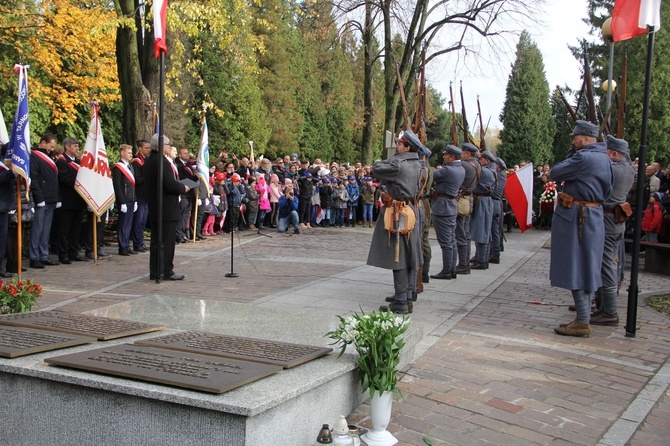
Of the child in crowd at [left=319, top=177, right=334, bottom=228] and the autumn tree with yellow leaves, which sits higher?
the autumn tree with yellow leaves

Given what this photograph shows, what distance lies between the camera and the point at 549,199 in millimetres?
22297

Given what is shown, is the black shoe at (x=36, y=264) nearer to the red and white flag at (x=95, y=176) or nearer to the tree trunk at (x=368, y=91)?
the red and white flag at (x=95, y=176)

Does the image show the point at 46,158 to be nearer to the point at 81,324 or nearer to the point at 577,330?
the point at 81,324

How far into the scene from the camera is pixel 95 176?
37.0 ft

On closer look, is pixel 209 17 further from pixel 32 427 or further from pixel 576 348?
pixel 32 427

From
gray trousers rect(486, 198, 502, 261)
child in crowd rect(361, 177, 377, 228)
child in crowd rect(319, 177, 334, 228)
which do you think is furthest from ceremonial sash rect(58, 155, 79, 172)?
child in crowd rect(361, 177, 377, 228)

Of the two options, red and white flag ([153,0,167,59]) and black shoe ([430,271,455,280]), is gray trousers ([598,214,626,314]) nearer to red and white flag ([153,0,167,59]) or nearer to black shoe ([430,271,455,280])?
black shoe ([430,271,455,280])

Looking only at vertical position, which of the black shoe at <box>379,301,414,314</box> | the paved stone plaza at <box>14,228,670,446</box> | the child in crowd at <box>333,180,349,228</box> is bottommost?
the paved stone plaza at <box>14,228,670,446</box>

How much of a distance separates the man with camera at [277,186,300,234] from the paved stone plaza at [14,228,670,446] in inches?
174

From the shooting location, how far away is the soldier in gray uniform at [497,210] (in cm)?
1284

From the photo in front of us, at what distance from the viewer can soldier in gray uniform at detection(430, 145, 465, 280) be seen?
10.6 meters

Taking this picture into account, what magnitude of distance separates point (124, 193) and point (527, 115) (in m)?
41.2

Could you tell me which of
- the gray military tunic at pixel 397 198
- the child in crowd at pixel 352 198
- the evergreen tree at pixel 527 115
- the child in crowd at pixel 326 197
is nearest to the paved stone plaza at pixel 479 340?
the gray military tunic at pixel 397 198

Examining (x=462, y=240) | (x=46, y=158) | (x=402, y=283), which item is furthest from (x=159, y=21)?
(x=462, y=240)
